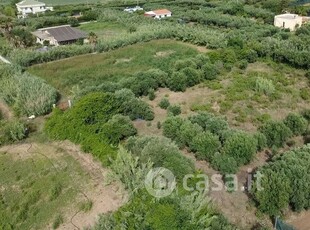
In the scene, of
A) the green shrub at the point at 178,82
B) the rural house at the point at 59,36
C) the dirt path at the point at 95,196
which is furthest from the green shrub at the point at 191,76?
the rural house at the point at 59,36

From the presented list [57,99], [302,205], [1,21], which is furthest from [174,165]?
[1,21]

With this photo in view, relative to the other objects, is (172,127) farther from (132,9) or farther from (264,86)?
(132,9)

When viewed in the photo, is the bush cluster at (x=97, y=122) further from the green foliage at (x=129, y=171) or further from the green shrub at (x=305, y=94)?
the green shrub at (x=305, y=94)

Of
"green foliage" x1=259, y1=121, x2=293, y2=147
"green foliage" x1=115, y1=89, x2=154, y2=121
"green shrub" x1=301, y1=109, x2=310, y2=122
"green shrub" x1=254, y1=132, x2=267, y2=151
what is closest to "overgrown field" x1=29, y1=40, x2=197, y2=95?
"green foliage" x1=115, y1=89, x2=154, y2=121

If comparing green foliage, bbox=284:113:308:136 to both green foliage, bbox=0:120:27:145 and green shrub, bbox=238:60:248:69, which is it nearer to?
green shrub, bbox=238:60:248:69

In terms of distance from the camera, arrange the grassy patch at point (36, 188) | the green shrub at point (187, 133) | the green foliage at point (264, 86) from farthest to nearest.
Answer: the green foliage at point (264, 86)
the green shrub at point (187, 133)
the grassy patch at point (36, 188)

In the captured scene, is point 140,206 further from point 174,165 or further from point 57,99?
point 57,99

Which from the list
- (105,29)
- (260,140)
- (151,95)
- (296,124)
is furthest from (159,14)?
(260,140)
